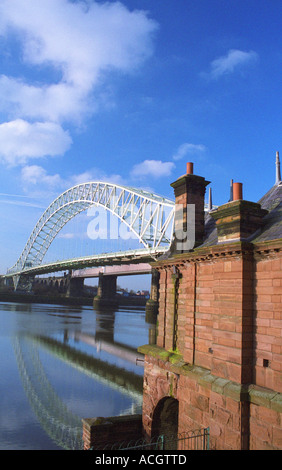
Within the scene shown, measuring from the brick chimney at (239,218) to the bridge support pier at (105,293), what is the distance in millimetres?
95533

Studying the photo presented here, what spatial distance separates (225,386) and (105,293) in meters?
98.2

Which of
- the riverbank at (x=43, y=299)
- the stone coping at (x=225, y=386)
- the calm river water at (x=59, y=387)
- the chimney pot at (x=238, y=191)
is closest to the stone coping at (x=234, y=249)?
the chimney pot at (x=238, y=191)

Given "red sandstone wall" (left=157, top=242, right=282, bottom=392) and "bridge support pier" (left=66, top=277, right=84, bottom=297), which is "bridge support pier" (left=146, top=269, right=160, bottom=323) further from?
"red sandstone wall" (left=157, top=242, right=282, bottom=392)

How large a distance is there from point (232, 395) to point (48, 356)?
21963 mm

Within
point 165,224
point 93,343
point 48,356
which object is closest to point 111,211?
point 165,224

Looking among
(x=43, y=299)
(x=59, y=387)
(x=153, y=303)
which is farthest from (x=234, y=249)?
(x=43, y=299)

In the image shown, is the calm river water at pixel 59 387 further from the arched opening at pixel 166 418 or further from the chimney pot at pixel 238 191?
the chimney pot at pixel 238 191

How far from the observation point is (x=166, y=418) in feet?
42.5

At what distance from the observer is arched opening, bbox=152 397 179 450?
41.5ft

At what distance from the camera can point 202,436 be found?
986cm

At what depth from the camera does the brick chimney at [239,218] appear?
989cm

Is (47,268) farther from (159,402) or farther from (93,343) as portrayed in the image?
(159,402)

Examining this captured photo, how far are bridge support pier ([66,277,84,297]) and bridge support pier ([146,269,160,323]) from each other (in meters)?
56.3

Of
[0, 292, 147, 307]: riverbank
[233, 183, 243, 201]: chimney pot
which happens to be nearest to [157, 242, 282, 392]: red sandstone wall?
[233, 183, 243, 201]: chimney pot
